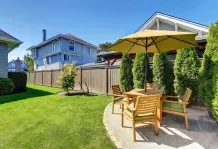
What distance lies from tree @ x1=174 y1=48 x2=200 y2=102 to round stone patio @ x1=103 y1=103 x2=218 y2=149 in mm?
1572

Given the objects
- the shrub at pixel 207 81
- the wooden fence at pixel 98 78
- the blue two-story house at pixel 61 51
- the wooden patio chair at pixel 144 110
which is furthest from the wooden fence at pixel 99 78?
the blue two-story house at pixel 61 51

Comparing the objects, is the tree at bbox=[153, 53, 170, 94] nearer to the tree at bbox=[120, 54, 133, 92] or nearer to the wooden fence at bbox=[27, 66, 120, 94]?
the tree at bbox=[120, 54, 133, 92]

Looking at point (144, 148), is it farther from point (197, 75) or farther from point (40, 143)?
point (197, 75)

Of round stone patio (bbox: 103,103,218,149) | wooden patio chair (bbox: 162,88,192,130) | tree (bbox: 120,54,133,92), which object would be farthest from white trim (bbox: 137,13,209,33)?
wooden patio chair (bbox: 162,88,192,130)

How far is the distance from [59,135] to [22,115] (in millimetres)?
2541

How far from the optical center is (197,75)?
251 inches

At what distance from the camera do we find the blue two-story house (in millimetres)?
27906

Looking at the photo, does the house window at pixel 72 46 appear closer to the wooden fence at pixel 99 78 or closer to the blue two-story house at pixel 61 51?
the blue two-story house at pixel 61 51

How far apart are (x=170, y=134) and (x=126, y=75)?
493 centimetres

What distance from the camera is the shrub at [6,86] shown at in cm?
1122

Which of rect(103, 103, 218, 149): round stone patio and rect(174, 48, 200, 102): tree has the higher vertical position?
rect(174, 48, 200, 102): tree

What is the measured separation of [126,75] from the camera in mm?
8742

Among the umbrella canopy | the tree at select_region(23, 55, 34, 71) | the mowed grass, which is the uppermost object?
the tree at select_region(23, 55, 34, 71)

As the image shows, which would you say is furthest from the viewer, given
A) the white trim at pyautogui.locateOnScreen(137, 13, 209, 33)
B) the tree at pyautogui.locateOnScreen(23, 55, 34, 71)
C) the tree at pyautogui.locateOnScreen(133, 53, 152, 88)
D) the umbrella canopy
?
the tree at pyautogui.locateOnScreen(23, 55, 34, 71)
